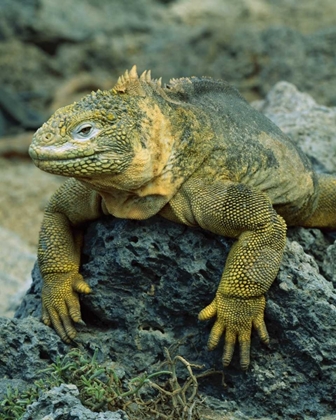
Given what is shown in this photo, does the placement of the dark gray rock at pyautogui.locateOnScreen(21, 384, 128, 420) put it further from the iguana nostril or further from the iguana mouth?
the iguana nostril

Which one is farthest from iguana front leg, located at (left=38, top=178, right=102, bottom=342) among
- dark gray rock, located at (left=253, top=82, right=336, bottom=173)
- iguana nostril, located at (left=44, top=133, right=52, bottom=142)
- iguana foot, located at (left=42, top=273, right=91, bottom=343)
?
dark gray rock, located at (left=253, top=82, right=336, bottom=173)

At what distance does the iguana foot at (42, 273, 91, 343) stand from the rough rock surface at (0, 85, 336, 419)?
0.08 meters

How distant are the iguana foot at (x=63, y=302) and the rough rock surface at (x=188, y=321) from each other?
8cm

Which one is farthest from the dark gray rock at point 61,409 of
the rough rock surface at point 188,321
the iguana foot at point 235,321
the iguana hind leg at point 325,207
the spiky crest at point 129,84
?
the iguana hind leg at point 325,207

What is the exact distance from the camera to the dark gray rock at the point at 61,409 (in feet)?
14.2

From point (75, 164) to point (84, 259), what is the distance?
1146 mm

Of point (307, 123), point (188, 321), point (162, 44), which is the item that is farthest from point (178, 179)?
point (162, 44)

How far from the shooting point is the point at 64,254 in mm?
5520

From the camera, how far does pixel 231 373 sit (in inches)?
204

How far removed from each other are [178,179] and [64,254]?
95cm

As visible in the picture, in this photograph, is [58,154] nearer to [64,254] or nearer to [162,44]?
[64,254]

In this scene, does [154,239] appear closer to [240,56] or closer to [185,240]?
[185,240]

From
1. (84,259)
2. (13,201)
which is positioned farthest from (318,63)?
(84,259)

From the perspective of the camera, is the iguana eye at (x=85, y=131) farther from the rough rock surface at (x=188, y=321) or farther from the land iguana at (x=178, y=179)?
the rough rock surface at (x=188, y=321)
